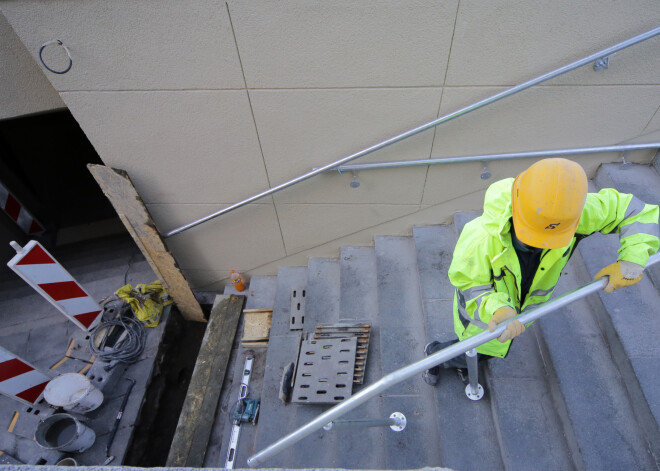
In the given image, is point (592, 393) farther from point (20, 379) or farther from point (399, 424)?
point (20, 379)

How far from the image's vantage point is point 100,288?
488cm

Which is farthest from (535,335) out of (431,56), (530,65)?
(431,56)

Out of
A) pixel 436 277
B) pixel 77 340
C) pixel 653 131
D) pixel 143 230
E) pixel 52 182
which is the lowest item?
pixel 77 340

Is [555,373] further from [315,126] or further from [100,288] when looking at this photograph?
[100,288]

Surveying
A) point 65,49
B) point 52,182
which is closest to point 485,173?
point 65,49

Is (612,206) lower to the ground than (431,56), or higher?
lower

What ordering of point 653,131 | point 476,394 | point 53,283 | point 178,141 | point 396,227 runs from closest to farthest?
point 476,394
point 653,131
point 178,141
point 53,283
point 396,227

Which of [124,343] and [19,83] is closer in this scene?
[19,83]

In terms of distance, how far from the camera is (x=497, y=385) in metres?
2.57

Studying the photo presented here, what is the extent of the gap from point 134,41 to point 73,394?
9.65 ft

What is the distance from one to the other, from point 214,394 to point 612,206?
137 inches

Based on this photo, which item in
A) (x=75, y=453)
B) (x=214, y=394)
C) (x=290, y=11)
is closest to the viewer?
(x=290, y=11)

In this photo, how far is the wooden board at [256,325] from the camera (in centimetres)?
390

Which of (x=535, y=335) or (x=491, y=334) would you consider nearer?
(x=491, y=334)
